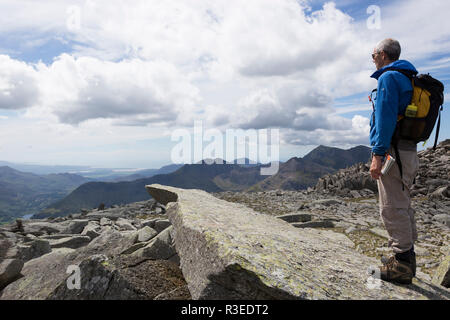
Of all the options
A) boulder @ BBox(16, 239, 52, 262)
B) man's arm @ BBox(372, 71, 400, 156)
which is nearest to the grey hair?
man's arm @ BBox(372, 71, 400, 156)

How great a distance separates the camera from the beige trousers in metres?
5.96

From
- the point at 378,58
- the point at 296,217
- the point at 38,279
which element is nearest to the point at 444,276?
the point at 378,58

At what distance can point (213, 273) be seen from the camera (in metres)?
5.24

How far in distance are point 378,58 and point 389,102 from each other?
1431 mm

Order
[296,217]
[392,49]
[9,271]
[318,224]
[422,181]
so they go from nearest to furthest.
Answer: [392,49], [9,271], [318,224], [296,217], [422,181]

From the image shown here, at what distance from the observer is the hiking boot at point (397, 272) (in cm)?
589

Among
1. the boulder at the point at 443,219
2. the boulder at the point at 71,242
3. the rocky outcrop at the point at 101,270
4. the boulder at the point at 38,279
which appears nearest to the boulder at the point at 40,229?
the boulder at the point at 71,242

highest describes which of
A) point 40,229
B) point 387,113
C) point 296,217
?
point 387,113

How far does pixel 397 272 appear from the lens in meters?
5.95

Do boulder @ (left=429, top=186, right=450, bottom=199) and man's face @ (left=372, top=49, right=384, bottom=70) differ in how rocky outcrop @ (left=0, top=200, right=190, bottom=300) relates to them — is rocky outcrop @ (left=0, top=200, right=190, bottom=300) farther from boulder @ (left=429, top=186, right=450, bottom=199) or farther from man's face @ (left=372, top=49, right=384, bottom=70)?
boulder @ (left=429, top=186, right=450, bottom=199)

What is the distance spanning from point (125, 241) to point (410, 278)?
9.80 meters

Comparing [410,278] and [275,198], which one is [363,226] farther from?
[275,198]

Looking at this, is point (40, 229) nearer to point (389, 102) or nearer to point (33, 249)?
point (33, 249)
